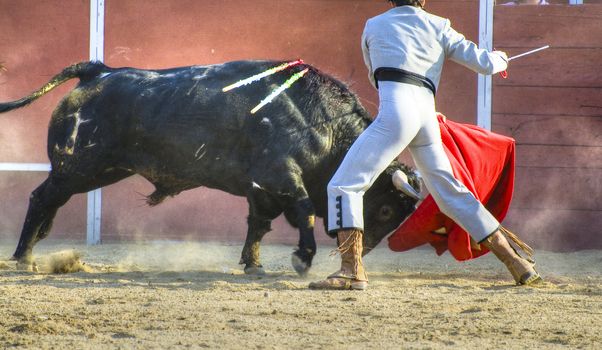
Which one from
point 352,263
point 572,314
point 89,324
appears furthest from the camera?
point 352,263

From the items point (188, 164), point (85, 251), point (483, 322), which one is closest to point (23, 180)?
point (85, 251)

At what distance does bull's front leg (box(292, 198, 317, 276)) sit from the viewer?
7.20m

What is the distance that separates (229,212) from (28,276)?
3.05 m

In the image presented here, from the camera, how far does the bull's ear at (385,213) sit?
7.61 meters

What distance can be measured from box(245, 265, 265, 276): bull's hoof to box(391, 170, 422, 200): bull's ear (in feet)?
3.34

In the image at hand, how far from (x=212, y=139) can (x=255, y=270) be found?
898 millimetres

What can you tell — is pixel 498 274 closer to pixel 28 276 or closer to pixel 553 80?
pixel 553 80

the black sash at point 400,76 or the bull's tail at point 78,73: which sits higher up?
the bull's tail at point 78,73

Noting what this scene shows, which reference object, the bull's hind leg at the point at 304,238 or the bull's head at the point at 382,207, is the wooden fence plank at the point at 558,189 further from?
the bull's hind leg at the point at 304,238

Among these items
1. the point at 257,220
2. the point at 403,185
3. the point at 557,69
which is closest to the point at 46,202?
the point at 257,220

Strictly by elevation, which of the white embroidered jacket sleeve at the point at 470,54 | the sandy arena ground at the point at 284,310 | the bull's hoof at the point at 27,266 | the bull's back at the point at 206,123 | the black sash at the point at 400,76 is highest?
the white embroidered jacket sleeve at the point at 470,54

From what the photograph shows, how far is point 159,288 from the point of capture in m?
6.34

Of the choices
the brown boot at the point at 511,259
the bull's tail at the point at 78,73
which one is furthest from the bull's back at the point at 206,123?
the brown boot at the point at 511,259

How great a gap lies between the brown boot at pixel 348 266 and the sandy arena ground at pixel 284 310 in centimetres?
8
